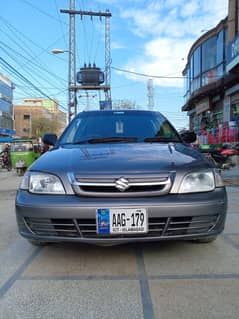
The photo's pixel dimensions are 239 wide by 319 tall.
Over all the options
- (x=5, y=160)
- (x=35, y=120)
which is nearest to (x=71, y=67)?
(x=5, y=160)

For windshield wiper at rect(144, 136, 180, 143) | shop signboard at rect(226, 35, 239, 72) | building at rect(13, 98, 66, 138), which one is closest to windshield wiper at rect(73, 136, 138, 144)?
windshield wiper at rect(144, 136, 180, 143)

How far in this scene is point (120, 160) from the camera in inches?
101

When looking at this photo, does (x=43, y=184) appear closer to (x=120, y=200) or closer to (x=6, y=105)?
(x=120, y=200)

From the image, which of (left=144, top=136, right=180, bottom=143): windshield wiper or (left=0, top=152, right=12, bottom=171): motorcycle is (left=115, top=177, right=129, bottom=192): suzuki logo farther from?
(left=0, top=152, right=12, bottom=171): motorcycle

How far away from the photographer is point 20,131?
75625mm

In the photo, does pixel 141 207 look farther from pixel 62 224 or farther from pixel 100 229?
pixel 62 224

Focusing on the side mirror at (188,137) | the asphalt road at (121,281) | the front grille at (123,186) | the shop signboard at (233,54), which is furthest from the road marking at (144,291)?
the shop signboard at (233,54)

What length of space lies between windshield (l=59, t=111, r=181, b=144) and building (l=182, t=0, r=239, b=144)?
35.4ft

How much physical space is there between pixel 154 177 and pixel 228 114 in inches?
707

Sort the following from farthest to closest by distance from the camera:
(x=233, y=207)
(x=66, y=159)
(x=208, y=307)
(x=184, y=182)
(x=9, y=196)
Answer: (x=9, y=196)
(x=233, y=207)
(x=66, y=159)
(x=184, y=182)
(x=208, y=307)

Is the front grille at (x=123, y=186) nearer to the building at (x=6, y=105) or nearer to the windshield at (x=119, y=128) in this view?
the windshield at (x=119, y=128)

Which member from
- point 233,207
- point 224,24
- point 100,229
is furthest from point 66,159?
point 224,24

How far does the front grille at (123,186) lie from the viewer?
234cm

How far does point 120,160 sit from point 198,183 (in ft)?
2.33
